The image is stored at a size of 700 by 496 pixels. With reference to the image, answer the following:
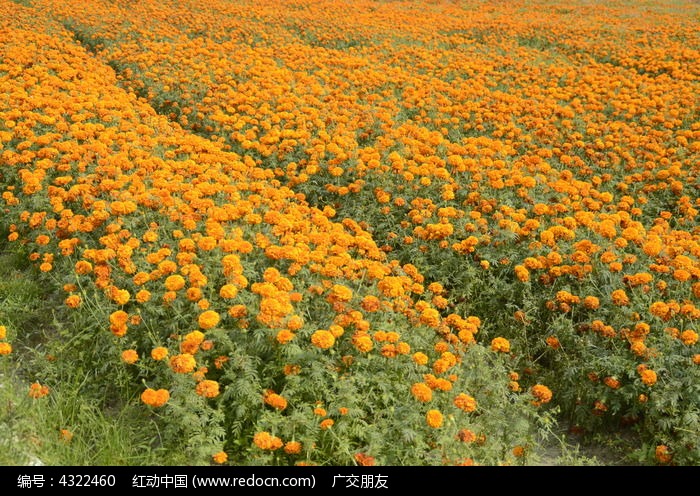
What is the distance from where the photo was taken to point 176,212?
521 cm

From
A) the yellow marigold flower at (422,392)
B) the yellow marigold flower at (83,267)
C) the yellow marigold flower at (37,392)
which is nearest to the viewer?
the yellow marigold flower at (422,392)

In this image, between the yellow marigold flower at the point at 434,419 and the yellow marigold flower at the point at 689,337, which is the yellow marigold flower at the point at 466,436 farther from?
the yellow marigold flower at the point at 689,337

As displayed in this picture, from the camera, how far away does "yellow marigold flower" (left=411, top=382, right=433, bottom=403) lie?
12.2 feet

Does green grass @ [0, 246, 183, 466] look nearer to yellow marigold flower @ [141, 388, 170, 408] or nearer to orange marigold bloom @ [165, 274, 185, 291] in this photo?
yellow marigold flower @ [141, 388, 170, 408]

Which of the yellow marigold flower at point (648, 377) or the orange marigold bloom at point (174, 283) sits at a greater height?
the orange marigold bloom at point (174, 283)

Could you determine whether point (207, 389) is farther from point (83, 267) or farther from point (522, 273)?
point (522, 273)

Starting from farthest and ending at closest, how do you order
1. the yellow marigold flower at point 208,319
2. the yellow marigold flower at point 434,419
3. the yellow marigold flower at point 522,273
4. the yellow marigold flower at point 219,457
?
the yellow marigold flower at point 522,273
the yellow marigold flower at point 208,319
the yellow marigold flower at point 434,419
the yellow marigold flower at point 219,457

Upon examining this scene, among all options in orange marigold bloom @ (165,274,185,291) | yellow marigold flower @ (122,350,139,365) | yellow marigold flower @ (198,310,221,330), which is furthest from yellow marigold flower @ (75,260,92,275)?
yellow marigold flower @ (198,310,221,330)

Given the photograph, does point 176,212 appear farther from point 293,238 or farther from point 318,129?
point 318,129

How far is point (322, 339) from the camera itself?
3.90m

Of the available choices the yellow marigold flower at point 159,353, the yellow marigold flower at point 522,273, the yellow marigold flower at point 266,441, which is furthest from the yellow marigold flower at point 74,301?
the yellow marigold flower at point 522,273

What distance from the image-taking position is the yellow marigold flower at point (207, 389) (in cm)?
360

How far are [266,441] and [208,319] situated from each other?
973mm

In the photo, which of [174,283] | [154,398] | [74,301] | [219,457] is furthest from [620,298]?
[74,301]
